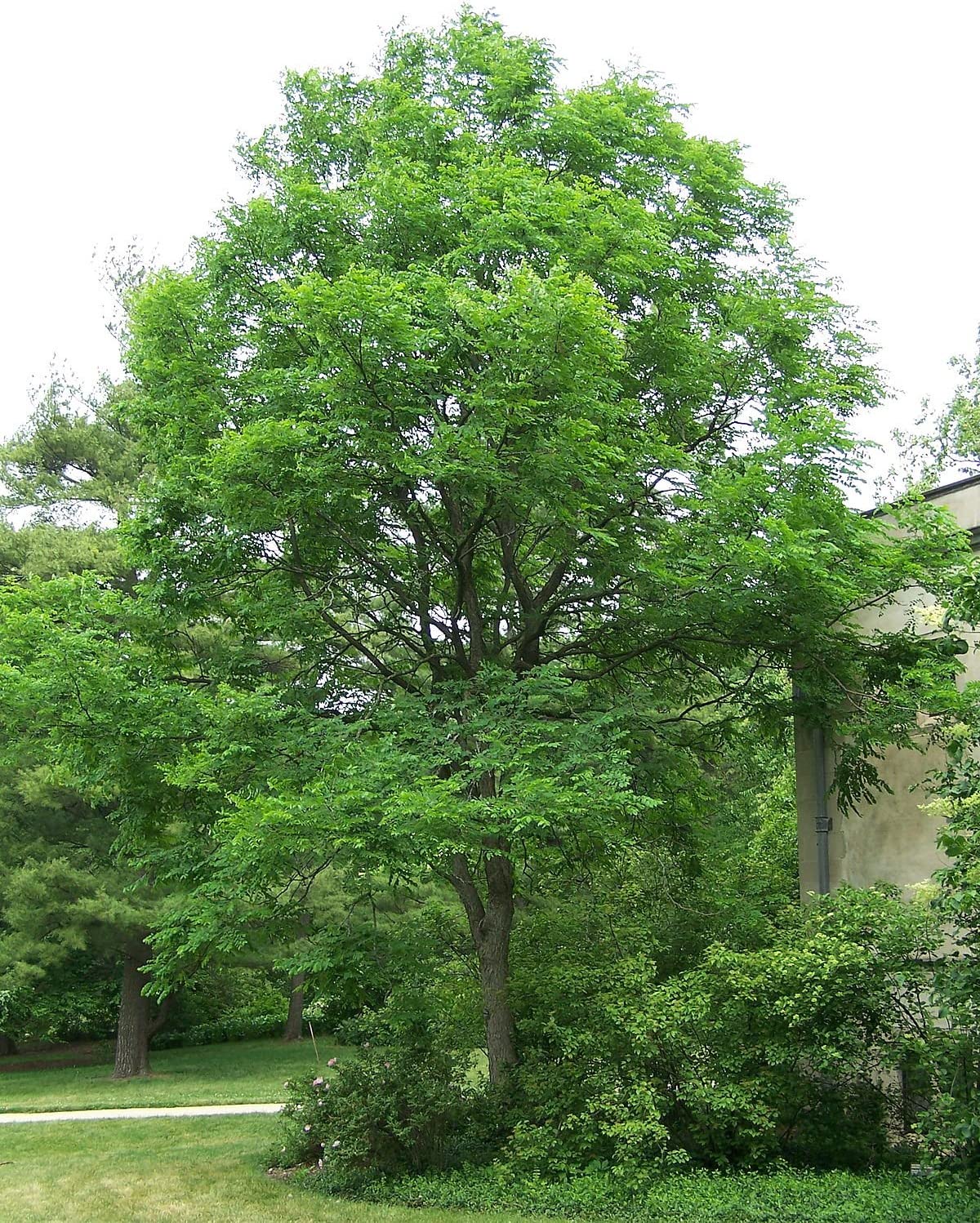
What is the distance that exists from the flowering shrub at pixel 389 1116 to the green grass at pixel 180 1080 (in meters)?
7.92

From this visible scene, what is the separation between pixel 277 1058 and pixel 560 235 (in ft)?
68.0

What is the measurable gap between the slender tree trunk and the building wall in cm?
1458

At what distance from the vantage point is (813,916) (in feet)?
34.2

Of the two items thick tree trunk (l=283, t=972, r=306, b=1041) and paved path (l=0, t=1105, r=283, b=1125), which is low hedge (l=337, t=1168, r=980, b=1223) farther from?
thick tree trunk (l=283, t=972, r=306, b=1041)

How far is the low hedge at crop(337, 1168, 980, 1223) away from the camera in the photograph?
27.7ft

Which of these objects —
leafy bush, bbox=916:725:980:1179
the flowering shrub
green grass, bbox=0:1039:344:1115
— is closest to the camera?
leafy bush, bbox=916:725:980:1179

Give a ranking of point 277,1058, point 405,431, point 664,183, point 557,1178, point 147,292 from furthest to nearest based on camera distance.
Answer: point 277,1058 → point 664,183 → point 147,292 → point 405,431 → point 557,1178

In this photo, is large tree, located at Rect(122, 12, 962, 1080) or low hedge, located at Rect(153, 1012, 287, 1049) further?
low hedge, located at Rect(153, 1012, 287, 1049)

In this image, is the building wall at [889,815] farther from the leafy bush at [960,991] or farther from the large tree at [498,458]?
the leafy bush at [960,991]

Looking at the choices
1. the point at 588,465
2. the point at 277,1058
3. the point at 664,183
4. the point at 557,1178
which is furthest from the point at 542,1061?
the point at 277,1058

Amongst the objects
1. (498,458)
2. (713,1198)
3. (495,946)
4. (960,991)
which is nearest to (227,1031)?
(495,946)

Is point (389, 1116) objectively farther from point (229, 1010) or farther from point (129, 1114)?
point (229, 1010)

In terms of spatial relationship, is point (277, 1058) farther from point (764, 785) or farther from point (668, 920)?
point (668, 920)

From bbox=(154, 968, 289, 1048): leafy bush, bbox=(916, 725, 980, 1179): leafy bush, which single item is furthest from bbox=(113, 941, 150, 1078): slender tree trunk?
bbox=(916, 725, 980, 1179): leafy bush
